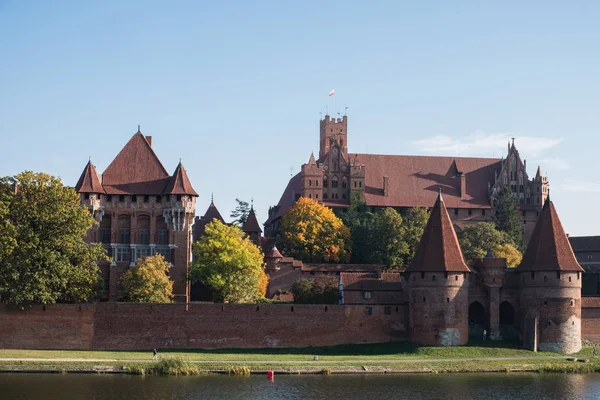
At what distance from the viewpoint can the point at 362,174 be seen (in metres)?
106

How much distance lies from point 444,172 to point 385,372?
2048 inches

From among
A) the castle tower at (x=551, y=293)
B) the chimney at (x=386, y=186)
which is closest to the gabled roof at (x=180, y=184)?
the castle tower at (x=551, y=293)

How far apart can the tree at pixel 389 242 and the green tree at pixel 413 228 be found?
36 cm

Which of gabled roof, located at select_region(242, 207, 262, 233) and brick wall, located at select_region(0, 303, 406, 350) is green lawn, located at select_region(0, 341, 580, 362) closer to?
brick wall, located at select_region(0, 303, 406, 350)

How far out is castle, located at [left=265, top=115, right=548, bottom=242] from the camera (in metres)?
106

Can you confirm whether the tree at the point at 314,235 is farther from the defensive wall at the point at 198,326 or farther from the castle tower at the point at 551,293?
the castle tower at the point at 551,293

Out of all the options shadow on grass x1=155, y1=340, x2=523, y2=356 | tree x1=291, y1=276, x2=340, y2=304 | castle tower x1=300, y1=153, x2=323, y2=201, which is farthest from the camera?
castle tower x1=300, y1=153, x2=323, y2=201

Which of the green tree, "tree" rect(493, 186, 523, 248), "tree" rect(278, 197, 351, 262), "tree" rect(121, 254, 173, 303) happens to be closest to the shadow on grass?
"tree" rect(121, 254, 173, 303)

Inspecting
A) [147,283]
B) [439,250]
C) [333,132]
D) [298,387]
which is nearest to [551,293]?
[439,250]

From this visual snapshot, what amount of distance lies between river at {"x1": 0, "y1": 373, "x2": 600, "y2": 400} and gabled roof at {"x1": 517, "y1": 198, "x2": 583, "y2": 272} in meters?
10.3

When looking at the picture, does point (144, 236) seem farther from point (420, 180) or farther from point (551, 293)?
point (420, 180)

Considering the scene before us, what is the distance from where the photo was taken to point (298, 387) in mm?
57031

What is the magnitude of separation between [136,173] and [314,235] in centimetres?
1953

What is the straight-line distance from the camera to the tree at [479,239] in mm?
91562
